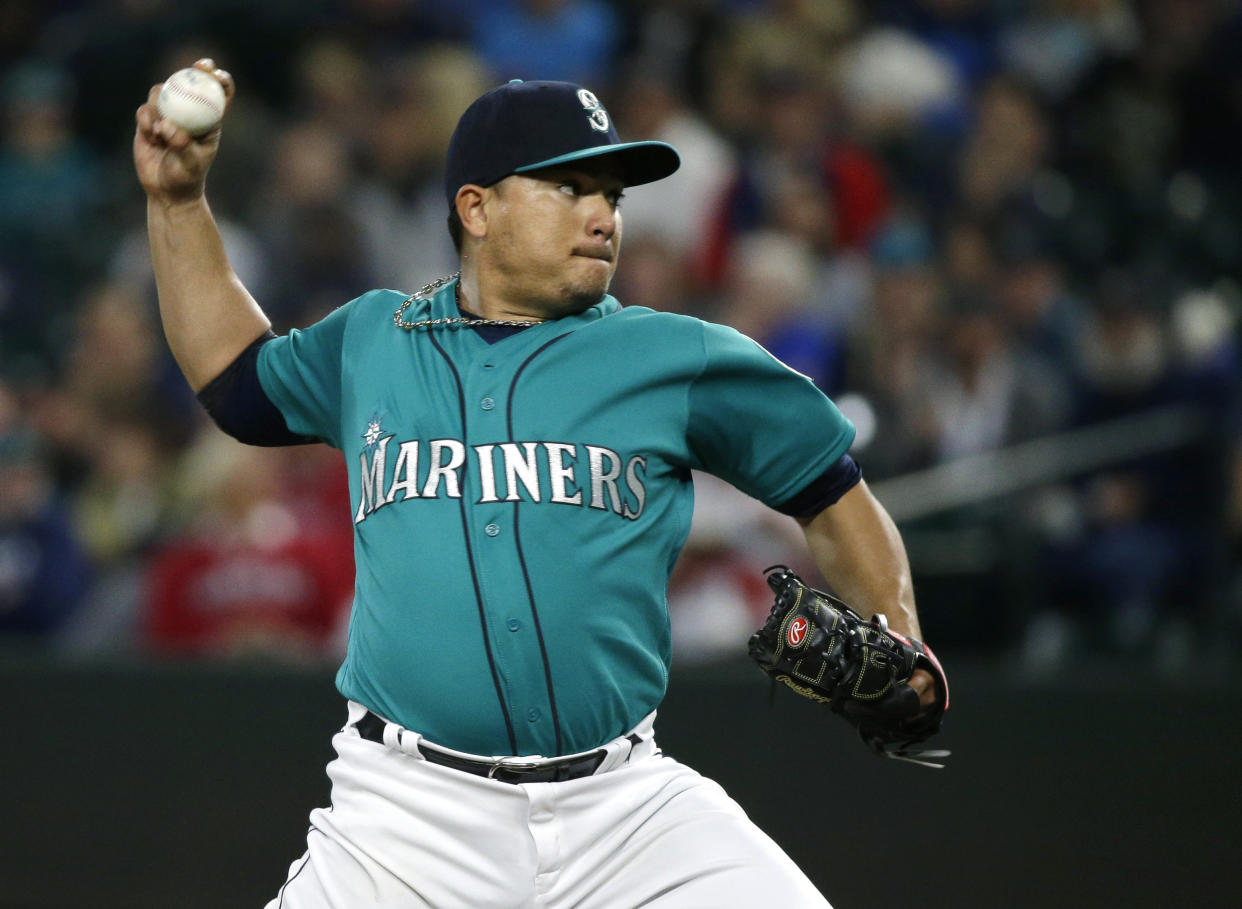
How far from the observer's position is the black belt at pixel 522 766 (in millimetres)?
2654

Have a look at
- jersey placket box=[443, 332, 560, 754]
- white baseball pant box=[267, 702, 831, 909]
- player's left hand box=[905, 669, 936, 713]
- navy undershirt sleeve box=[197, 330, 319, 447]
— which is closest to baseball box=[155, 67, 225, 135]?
navy undershirt sleeve box=[197, 330, 319, 447]

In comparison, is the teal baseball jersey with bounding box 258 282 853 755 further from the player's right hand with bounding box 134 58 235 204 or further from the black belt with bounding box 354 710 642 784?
the player's right hand with bounding box 134 58 235 204

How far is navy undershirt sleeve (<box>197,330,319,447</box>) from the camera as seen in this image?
10.1 ft

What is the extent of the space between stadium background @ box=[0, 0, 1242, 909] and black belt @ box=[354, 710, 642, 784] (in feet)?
8.02

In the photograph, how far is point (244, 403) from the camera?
10.1ft

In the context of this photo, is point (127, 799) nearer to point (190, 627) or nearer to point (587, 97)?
point (190, 627)

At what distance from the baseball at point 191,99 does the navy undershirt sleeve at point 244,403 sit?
0.43 m

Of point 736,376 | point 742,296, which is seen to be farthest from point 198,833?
point 736,376

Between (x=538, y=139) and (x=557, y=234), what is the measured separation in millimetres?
163

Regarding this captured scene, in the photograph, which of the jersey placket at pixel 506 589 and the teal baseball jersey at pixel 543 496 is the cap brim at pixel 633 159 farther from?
the jersey placket at pixel 506 589

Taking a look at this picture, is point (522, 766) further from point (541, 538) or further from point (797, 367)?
point (797, 367)

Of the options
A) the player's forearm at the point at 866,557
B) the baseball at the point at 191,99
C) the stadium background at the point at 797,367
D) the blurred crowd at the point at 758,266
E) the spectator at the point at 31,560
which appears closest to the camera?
the player's forearm at the point at 866,557

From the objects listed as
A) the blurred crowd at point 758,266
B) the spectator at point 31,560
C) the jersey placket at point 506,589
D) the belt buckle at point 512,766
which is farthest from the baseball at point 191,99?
the spectator at point 31,560

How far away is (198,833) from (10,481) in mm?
1598
